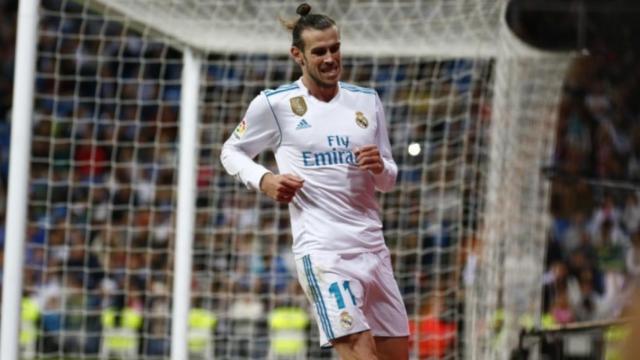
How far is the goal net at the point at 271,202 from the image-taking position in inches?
316

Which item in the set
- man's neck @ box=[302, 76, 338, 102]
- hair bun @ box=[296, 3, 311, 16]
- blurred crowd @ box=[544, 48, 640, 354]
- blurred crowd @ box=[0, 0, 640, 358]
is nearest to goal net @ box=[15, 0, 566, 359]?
blurred crowd @ box=[0, 0, 640, 358]

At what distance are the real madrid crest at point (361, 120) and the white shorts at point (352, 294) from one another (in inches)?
18.8

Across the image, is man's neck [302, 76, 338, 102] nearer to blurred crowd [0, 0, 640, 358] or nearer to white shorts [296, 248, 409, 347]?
white shorts [296, 248, 409, 347]

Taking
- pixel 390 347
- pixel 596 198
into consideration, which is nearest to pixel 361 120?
pixel 390 347

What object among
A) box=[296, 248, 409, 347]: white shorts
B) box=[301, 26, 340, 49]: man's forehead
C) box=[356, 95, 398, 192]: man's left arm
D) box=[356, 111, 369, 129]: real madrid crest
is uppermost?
box=[301, 26, 340, 49]: man's forehead

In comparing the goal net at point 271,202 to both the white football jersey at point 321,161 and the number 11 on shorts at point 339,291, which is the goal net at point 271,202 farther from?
the number 11 on shorts at point 339,291

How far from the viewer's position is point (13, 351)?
678 cm

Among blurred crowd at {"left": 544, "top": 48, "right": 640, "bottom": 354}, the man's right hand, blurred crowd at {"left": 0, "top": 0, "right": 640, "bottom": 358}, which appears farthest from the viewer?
blurred crowd at {"left": 544, "top": 48, "right": 640, "bottom": 354}

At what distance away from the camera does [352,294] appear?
4648 millimetres

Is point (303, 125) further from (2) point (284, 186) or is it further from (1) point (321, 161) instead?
(2) point (284, 186)

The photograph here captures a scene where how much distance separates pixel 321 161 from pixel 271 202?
6.21m

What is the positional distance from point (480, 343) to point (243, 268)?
13.6 ft

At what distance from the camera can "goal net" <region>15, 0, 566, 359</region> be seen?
8.03m

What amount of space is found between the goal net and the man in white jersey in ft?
0.82
